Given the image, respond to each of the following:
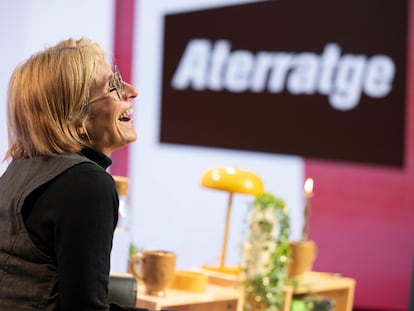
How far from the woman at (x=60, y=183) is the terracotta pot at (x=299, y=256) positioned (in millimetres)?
1847

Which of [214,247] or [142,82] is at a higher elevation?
[142,82]

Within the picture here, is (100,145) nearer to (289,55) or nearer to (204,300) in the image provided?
(204,300)

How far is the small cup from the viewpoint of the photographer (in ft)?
9.71

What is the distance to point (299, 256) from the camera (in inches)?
143

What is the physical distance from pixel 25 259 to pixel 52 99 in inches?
12.4

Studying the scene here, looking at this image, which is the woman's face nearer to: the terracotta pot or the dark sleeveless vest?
the dark sleeveless vest

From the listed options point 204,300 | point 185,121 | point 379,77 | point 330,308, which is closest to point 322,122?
point 379,77

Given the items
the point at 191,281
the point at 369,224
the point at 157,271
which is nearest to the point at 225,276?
the point at 191,281

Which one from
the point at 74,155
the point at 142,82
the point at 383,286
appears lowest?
the point at 383,286

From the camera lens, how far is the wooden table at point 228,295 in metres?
2.96

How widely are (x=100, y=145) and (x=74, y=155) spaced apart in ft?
0.43

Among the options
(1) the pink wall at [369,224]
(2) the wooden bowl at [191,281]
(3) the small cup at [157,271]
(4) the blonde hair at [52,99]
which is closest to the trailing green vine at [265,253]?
(2) the wooden bowl at [191,281]

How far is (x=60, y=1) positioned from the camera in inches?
182

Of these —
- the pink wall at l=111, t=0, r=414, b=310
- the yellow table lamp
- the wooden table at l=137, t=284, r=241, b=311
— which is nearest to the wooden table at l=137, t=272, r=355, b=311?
the wooden table at l=137, t=284, r=241, b=311
